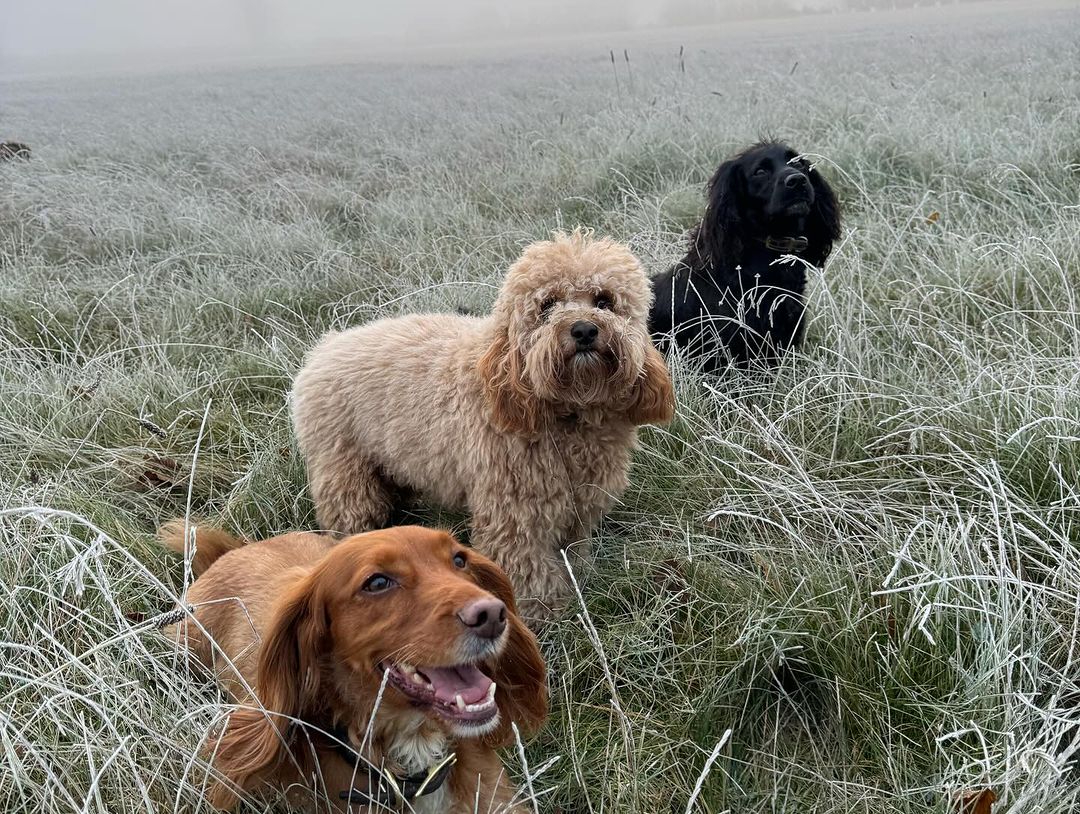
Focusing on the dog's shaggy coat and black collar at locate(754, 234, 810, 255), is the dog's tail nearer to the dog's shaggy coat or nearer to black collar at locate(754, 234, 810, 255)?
the dog's shaggy coat

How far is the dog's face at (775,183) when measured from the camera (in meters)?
4.20

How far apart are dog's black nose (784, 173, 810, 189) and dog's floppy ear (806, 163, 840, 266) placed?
0.14 metres

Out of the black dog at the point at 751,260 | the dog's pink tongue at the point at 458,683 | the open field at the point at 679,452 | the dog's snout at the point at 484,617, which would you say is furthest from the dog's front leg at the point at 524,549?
the black dog at the point at 751,260

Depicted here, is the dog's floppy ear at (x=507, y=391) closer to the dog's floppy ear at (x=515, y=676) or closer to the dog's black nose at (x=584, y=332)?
the dog's black nose at (x=584, y=332)

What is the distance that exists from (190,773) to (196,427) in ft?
8.09

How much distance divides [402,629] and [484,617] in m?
0.22

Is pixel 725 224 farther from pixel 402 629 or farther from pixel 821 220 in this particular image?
pixel 402 629

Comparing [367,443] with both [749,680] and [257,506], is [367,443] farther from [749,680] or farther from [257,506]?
[749,680]

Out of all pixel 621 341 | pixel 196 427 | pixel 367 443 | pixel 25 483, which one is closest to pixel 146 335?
pixel 196 427

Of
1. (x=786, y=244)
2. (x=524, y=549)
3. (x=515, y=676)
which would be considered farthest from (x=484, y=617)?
(x=786, y=244)

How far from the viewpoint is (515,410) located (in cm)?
283

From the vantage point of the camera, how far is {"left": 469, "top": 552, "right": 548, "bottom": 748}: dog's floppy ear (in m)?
2.14

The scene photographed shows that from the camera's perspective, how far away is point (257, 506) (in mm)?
3600

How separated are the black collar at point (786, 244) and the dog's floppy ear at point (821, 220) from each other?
0.54 ft
